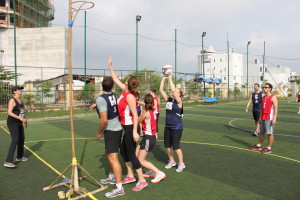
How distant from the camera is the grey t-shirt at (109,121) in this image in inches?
170

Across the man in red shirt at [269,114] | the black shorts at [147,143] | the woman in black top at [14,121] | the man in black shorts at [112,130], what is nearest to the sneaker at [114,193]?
the man in black shorts at [112,130]

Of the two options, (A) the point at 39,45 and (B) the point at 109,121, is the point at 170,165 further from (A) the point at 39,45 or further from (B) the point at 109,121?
(A) the point at 39,45

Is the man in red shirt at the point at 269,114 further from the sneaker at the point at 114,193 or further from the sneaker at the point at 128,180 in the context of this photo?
the sneaker at the point at 114,193

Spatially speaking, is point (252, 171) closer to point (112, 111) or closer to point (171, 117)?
point (171, 117)

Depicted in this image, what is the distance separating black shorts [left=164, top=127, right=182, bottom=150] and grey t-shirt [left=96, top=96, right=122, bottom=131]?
5.54 feet

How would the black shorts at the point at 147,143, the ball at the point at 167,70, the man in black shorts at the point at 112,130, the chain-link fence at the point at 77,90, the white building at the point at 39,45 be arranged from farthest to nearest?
the white building at the point at 39,45, the chain-link fence at the point at 77,90, the ball at the point at 167,70, the black shorts at the point at 147,143, the man in black shorts at the point at 112,130

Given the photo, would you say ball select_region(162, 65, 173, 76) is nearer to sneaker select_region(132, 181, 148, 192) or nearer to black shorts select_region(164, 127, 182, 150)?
black shorts select_region(164, 127, 182, 150)

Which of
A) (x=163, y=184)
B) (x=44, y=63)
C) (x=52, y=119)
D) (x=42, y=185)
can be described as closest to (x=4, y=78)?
(x=52, y=119)

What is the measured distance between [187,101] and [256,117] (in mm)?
17816

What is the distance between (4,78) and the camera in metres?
22.0

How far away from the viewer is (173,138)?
19.2 feet

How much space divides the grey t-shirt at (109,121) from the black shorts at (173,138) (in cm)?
169

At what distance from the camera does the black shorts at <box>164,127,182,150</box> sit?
5.84 m

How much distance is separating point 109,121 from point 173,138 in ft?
6.28
